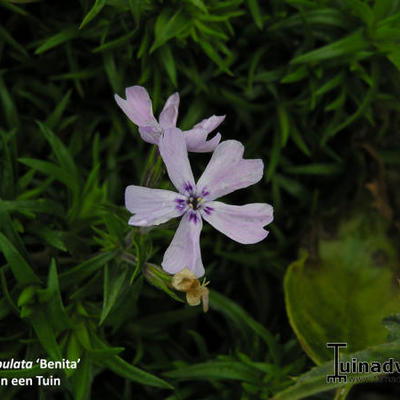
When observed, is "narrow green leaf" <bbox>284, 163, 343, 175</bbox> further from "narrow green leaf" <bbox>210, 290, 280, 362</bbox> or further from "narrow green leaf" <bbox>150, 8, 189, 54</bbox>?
"narrow green leaf" <bbox>150, 8, 189, 54</bbox>

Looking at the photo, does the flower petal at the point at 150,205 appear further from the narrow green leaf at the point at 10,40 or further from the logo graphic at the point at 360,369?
the narrow green leaf at the point at 10,40

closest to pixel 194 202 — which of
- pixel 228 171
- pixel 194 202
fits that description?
pixel 194 202

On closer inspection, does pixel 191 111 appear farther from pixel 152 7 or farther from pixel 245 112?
pixel 152 7

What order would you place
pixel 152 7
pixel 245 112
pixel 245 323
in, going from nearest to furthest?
pixel 152 7
pixel 245 323
pixel 245 112

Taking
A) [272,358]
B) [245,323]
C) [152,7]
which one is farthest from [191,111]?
[272,358]

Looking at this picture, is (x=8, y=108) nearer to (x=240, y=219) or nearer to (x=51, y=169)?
(x=51, y=169)

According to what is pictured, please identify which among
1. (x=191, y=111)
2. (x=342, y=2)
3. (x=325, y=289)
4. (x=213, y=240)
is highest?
(x=342, y=2)

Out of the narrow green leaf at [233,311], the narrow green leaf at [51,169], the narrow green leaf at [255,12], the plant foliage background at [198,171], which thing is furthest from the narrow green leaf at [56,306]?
the narrow green leaf at [255,12]

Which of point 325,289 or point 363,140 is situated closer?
point 325,289
